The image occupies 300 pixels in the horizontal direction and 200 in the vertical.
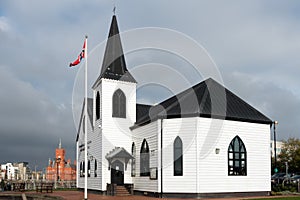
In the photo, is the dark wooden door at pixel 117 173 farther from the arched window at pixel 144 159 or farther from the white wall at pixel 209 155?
the white wall at pixel 209 155

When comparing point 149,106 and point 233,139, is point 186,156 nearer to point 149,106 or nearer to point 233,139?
point 233,139

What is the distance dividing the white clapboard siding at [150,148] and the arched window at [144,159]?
1.26ft

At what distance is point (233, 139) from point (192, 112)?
11.6 feet

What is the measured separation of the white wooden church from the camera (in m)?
24.2

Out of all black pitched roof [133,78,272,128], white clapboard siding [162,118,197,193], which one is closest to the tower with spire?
black pitched roof [133,78,272,128]

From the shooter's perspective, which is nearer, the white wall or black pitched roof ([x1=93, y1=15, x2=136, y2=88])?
the white wall

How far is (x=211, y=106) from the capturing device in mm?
25188

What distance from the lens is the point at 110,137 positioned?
1209 inches

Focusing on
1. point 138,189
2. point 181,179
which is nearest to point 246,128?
point 181,179

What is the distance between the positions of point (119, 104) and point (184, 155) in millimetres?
9477

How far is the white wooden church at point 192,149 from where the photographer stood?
2420 cm

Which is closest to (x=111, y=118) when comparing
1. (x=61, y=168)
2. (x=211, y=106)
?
(x=211, y=106)

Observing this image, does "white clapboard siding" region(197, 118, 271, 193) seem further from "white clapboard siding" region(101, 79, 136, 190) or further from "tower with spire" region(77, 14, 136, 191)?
"white clapboard siding" region(101, 79, 136, 190)

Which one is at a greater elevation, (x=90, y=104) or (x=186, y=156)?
(x=90, y=104)
